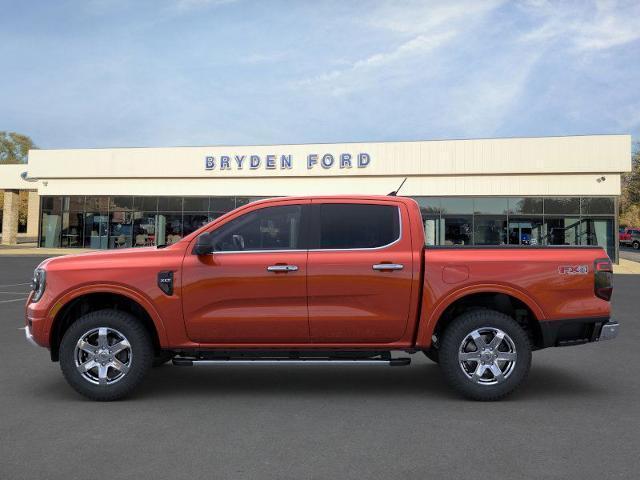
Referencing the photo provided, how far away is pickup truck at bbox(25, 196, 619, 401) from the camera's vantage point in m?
5.24

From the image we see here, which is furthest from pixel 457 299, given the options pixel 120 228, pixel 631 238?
pixel 631 238

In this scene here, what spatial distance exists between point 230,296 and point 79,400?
1.71 meters

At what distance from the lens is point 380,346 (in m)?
5.30

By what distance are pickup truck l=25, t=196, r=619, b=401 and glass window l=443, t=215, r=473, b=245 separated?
91.7 ft

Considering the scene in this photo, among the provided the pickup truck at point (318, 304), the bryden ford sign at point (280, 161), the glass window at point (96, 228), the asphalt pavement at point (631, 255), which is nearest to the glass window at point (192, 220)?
the bryden ford sign at point (280, 161)

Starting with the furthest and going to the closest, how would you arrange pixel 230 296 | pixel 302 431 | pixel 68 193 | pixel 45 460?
pixel 68 193 → pixel 230 296 → pixel 302 431 → pixel 45 460

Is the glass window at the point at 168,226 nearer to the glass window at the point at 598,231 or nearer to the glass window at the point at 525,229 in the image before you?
the glass window at the point at 525,229

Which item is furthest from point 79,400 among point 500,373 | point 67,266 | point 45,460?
point 500,373

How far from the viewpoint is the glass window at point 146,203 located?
1463 inches

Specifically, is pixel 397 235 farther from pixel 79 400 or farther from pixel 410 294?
pixel 79 400

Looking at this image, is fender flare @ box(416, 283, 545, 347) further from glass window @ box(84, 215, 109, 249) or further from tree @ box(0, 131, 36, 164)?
tree @ box(0, 131, 36, 164)

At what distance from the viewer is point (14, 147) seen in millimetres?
80375

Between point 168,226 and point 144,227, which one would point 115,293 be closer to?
point 168,226

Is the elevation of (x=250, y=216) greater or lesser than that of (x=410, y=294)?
greater
